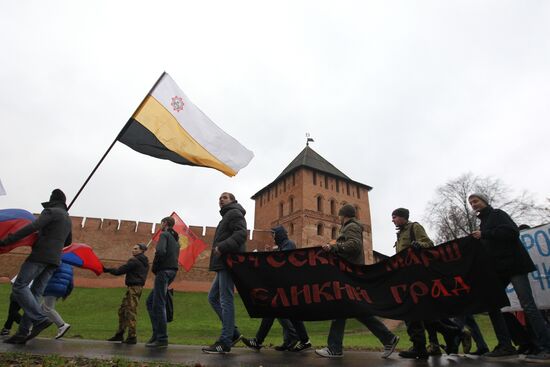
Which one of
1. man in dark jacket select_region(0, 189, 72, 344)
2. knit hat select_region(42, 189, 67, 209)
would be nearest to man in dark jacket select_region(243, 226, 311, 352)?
man in dark jacket select_region(0, 189, 72, 344)

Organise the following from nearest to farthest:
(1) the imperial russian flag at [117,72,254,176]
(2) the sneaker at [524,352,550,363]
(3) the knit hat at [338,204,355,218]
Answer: (2) the sneaker at [524,352,550,363], (3) the knit hat at [338,204,355,218], (1) the imperial russian flag at [117,72,254,176]

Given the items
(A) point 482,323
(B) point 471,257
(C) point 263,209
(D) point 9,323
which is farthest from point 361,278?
(C) point 263,209

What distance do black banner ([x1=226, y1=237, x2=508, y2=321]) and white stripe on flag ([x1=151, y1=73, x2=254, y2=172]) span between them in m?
2.25

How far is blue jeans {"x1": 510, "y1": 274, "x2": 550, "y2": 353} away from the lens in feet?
14.6

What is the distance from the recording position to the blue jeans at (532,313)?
4.46 m

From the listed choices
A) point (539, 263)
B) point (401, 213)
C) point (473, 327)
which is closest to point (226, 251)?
point (401, 213)

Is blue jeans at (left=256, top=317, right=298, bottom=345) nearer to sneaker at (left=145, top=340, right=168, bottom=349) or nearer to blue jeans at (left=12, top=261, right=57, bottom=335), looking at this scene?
sneaker at (left=145, top=340, right=168, bottom=349)

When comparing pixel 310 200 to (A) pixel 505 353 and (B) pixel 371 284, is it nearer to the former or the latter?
(B) pixel 371 284

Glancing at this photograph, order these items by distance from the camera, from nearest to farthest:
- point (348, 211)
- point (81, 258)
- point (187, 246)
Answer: point (348, 211) < point (81, 258) < point (187, 246)

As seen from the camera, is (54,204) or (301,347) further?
(301,347)

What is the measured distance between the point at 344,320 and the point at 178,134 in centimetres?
402

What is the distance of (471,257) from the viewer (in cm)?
502

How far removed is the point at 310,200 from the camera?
3694cm

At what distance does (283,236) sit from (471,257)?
2626 mm
